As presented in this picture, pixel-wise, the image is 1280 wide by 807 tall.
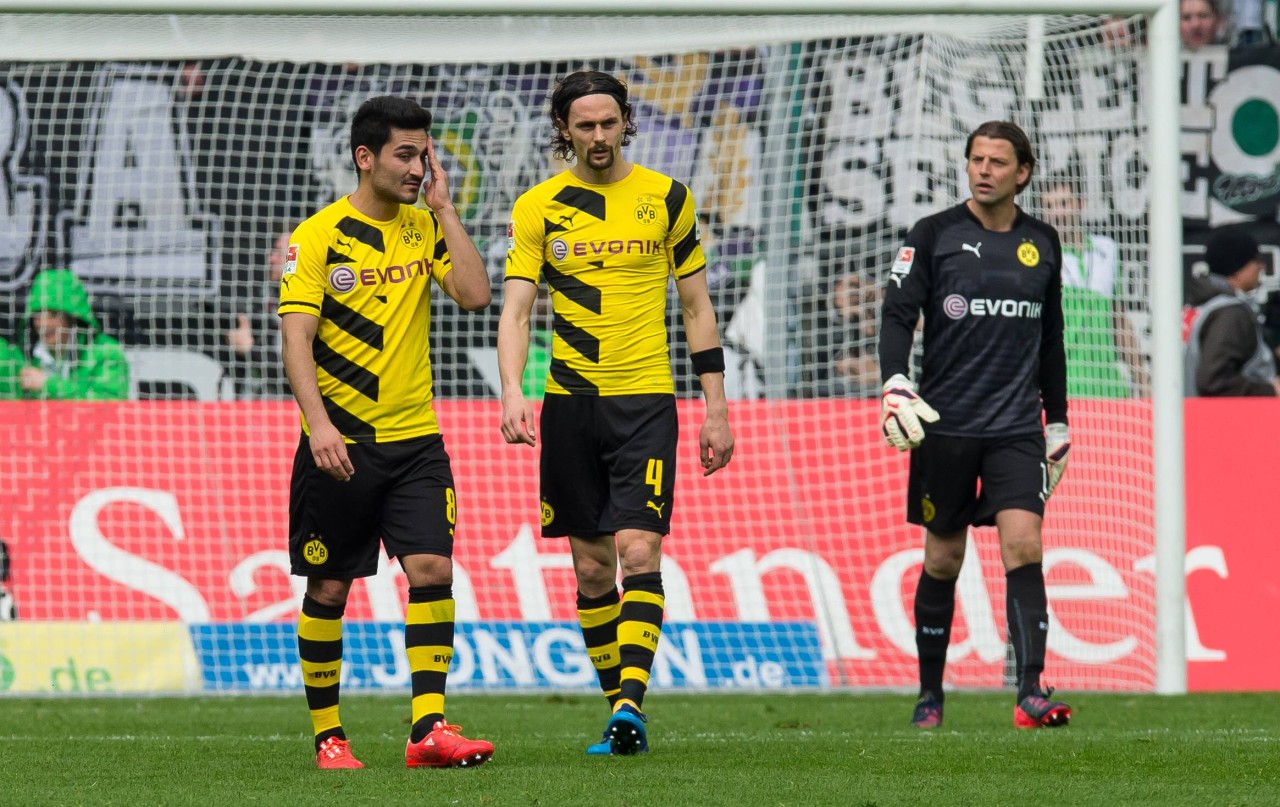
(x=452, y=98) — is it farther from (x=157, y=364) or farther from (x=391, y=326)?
(x=391, y=326)

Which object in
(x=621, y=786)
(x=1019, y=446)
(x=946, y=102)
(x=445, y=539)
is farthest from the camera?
(x=946, y=102)

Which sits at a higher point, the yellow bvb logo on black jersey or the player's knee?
the yellow bvb logo on black jersey

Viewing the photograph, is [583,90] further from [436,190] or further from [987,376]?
[987,376]

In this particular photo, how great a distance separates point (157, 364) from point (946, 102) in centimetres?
485

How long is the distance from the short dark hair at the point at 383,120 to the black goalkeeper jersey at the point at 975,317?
2329 mm

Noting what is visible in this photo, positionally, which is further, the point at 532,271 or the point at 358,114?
the point at 532,271

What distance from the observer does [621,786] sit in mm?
5035

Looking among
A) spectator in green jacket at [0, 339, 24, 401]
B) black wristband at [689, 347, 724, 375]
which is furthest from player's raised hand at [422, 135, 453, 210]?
spectator in green jacket at [0, 339, 24, 401]

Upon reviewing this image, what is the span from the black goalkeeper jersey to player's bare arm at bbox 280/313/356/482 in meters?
2.52

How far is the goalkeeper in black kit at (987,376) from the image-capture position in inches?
277

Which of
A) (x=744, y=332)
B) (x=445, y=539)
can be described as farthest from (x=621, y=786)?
(x=744, y=332)

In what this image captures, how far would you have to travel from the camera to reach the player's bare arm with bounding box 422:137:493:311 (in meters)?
5.66

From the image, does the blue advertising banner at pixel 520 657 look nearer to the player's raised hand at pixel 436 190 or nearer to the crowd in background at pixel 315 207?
the crowd in background at pixel 315 207

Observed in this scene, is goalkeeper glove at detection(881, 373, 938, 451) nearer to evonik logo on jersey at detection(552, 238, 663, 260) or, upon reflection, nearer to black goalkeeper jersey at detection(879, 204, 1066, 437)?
black goalkeeper jersey at detection(879, 204, 1066, 437)
